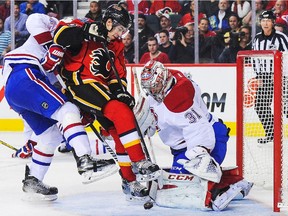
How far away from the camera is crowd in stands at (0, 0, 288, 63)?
7832mm

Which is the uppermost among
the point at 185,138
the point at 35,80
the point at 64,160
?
the point at 35,80

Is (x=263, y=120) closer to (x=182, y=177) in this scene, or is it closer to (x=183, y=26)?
(x=182, y=177)

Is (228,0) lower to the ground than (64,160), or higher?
higher

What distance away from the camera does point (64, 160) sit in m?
6.11

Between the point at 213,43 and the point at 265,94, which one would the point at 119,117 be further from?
the point at 213,43

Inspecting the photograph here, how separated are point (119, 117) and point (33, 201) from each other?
720mm

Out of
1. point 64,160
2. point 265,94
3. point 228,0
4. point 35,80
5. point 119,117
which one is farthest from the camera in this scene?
point 228,0

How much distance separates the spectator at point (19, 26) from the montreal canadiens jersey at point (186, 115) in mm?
3896

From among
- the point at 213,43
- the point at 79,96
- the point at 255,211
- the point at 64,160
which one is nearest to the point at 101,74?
the point at 79,96

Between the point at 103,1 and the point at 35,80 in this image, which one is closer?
the point at 35,80

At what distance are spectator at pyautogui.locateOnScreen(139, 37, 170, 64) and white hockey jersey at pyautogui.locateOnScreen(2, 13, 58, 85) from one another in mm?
3323

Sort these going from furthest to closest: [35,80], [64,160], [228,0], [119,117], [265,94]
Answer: [228,0] < [64,160] < [265,94] < [35,80] < [119,117]

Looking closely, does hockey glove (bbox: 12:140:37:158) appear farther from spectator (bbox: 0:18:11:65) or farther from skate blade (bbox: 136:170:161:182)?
skate blade (bbox: 136:170:161:182)

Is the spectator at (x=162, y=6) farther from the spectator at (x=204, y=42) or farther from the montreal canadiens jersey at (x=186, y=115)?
the montreal canadiens jersey at (x=186, y=115)
